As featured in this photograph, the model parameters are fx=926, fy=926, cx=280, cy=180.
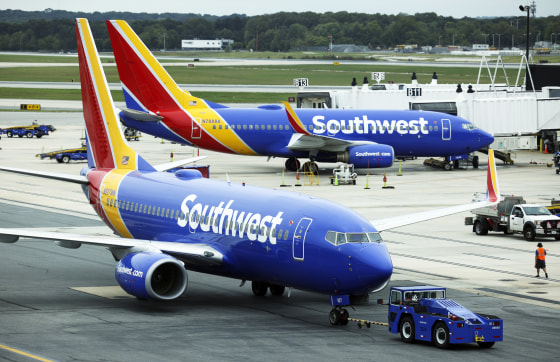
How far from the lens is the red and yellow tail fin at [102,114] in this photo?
40688 mm

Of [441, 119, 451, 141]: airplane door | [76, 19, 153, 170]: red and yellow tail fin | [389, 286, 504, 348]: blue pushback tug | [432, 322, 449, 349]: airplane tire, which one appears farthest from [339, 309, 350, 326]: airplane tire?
[441, 119, 451, 141]: airplane door

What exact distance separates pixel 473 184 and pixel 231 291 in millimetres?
37517

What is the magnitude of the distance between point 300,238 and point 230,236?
3.61 meters

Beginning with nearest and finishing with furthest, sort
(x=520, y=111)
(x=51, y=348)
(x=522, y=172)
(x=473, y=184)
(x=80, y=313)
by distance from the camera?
(x=51, y=348), (x=80, y=313), (x=473, y=184), (x=522, y=172), (x=520, y=111)

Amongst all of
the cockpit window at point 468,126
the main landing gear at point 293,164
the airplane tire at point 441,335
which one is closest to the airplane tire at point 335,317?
the airplane tire at point 441,335

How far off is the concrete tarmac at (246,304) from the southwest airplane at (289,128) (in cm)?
1172

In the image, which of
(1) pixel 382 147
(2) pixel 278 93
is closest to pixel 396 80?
(2) pixel 278 93

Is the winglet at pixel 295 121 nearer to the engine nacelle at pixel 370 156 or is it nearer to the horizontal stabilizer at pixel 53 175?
the engine nacelle at pixel 370 156

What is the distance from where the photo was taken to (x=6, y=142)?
99.9 meters

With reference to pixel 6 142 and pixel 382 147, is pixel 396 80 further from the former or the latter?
pixel 382 147

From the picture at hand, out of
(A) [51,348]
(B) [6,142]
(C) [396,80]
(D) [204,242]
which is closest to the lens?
(A) [51,348]

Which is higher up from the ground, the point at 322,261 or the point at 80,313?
the point at 322,261

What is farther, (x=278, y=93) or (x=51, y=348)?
(x=278, y=93)

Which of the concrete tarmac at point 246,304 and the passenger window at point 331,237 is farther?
the passenger window at point 331,237
